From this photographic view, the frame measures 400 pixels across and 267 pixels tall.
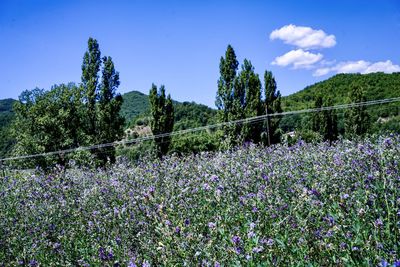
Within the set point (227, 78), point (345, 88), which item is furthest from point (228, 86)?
point (345, 88)

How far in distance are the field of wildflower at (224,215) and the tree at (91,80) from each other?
25274 mm

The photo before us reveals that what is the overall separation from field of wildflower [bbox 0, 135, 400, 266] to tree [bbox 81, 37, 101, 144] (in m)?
25.3

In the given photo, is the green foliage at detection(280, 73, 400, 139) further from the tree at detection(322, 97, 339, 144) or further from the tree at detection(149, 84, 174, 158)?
the tree at detection(149, 84, 174, 158)

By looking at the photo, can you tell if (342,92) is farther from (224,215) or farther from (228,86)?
(224,215)

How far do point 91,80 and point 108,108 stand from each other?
2.94 meters

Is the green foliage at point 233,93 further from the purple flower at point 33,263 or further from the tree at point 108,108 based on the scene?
the purple flower at point 33,263

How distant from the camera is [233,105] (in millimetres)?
26812

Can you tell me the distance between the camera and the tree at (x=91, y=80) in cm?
3100

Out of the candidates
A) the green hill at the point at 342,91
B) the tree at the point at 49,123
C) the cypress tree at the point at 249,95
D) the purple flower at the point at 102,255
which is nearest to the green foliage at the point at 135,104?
the green hill at the point at 342,91

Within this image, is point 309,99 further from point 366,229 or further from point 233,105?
point 366,229

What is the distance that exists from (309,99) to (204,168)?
241 ft

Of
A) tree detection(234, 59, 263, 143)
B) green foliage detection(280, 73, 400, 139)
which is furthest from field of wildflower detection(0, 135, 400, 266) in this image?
green foliage detection(280, 73, 400, 139)

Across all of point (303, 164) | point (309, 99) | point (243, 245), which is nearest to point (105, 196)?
point (303, 164)

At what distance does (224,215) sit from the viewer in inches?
134
